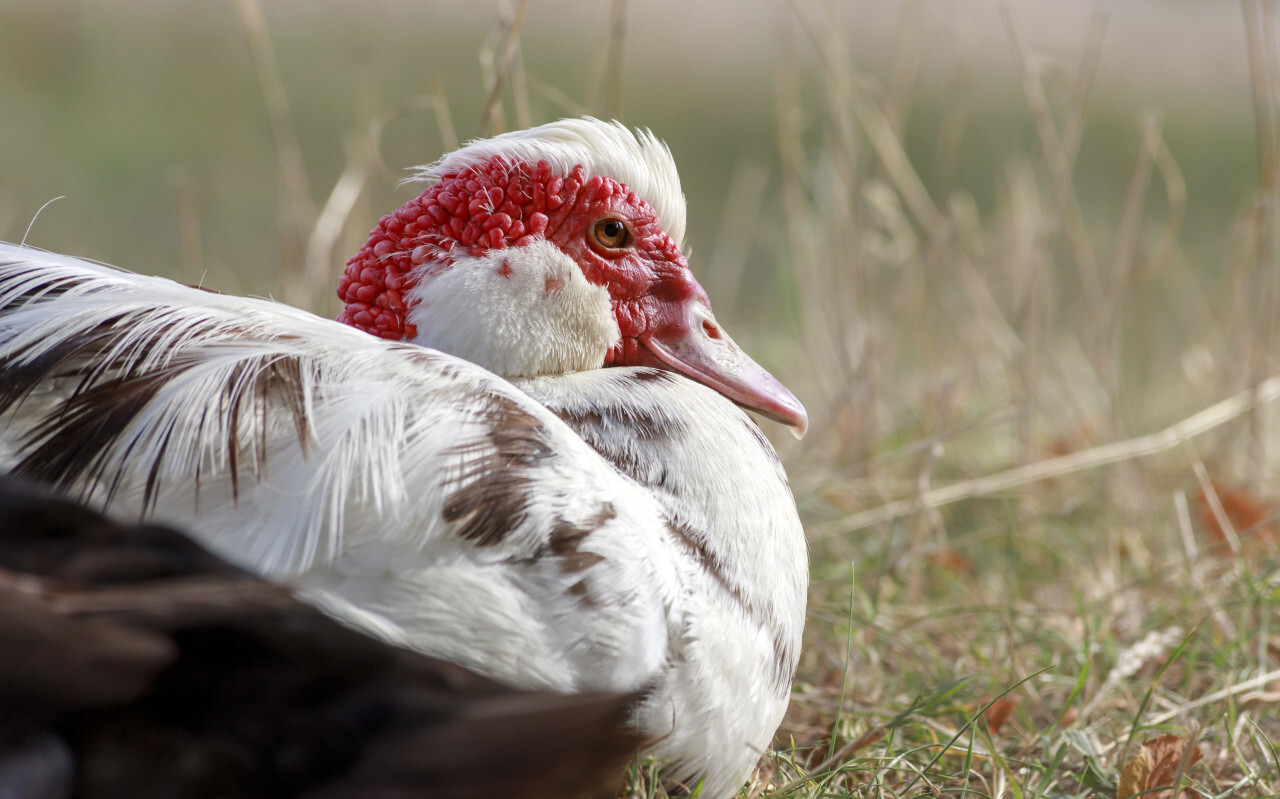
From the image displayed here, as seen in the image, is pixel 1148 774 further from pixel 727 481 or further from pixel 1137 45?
pixel 1137 45

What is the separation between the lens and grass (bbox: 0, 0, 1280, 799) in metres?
2.00

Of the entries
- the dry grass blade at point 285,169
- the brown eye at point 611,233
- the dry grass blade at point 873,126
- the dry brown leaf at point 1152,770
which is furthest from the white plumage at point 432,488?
the dry grass blade at point 873,126

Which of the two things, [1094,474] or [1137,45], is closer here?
[1094,474]

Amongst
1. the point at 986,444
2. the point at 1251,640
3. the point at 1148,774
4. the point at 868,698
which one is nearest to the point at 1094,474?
the point at 986,444

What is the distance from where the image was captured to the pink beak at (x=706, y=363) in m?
1.86

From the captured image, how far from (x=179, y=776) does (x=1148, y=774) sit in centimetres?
131

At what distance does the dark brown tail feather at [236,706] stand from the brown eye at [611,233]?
78cm

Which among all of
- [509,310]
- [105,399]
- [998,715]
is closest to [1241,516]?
[998,715]

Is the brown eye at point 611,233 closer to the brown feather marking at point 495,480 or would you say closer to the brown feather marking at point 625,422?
the brown feather marking at point 625,422

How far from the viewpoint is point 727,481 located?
1.58 meters

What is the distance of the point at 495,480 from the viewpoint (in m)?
1.33

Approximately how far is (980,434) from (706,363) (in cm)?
203

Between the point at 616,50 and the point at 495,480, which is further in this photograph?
the point at 616,50

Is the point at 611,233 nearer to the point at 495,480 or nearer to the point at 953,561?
the point at 495,480
